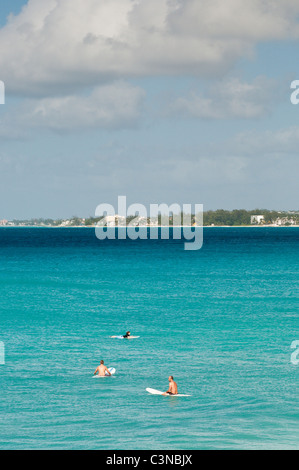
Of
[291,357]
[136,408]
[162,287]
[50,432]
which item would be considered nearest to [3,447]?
[50,432]

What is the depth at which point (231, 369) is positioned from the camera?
39906 mm

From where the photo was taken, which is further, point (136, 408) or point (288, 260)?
point (288, 260)

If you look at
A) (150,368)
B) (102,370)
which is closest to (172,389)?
(102,370)

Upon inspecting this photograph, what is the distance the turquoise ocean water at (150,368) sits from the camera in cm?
2862

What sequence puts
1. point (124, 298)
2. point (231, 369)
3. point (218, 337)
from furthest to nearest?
point (124, 298) → point (218, 337) → point (231, 369)

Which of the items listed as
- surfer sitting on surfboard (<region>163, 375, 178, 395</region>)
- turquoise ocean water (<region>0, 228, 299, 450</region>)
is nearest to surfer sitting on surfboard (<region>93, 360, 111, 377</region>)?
turquoise ocean water (<region>0, 228, 299, 450</region>)

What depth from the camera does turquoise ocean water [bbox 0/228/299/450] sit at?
2862 cm

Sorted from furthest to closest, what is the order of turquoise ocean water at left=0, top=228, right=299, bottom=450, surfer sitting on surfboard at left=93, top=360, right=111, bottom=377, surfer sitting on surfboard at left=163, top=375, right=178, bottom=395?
surfer sitting on surfboard at left=93, top=360, right=111, bottom=377, surfer sitting on surfboard at left=163, top=375, right=178, bottom=395, turquoise ocean water at left=0, top=228, right=299, bottom=450

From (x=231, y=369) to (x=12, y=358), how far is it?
15.8 meters

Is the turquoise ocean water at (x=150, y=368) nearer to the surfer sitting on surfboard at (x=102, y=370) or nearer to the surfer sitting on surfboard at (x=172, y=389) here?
the surfer sitting on surfboard at (x=172, y=389)

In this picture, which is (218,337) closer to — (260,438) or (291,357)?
(291,357)

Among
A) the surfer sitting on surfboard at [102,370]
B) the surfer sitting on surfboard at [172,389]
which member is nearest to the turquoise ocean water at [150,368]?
the surfer sitting on surfboard at [172,389]

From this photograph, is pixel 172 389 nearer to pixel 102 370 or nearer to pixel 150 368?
pixel 102 370

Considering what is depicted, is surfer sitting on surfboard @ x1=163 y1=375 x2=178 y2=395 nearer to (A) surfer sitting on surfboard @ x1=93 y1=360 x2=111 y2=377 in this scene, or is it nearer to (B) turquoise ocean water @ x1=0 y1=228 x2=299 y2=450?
(B) turquoise ocean water @ x1=0 y1=228 x2=299 y2=450
